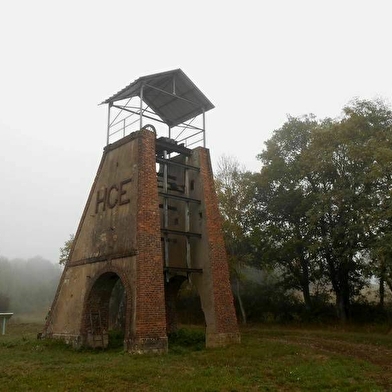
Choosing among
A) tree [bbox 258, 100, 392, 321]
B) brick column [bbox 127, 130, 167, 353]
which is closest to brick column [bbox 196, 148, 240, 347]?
brick column [bbox 127, 130, 167, 353]

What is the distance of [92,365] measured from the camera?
11.2 m

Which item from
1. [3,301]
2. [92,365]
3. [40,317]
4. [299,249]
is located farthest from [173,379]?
[3,301]

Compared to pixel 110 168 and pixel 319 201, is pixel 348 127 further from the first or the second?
pixel 110 168

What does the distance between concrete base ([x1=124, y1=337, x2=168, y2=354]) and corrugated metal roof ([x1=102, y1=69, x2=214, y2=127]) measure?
1005 cm

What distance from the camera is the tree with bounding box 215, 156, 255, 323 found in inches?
1062

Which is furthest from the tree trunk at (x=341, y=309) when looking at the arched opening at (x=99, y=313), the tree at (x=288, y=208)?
the arched opening at (x=99, y=313)

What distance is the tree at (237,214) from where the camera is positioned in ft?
88.5

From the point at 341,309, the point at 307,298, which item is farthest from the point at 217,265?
the point at 307,298

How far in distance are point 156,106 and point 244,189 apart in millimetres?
10305

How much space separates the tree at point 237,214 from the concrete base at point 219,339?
11013 mm

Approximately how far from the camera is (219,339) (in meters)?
15.1

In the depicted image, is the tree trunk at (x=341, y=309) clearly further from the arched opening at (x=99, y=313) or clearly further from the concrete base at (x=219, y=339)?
the arched opening at (x=99, y=313)

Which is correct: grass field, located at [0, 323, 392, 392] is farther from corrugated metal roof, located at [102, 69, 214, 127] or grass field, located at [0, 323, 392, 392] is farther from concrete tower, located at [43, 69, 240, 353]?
corrugated metal roof, located at [102, 69, 214, 127]

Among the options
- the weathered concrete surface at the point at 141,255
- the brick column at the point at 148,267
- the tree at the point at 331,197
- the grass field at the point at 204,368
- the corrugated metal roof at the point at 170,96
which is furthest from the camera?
the tree at the point at 331,197
